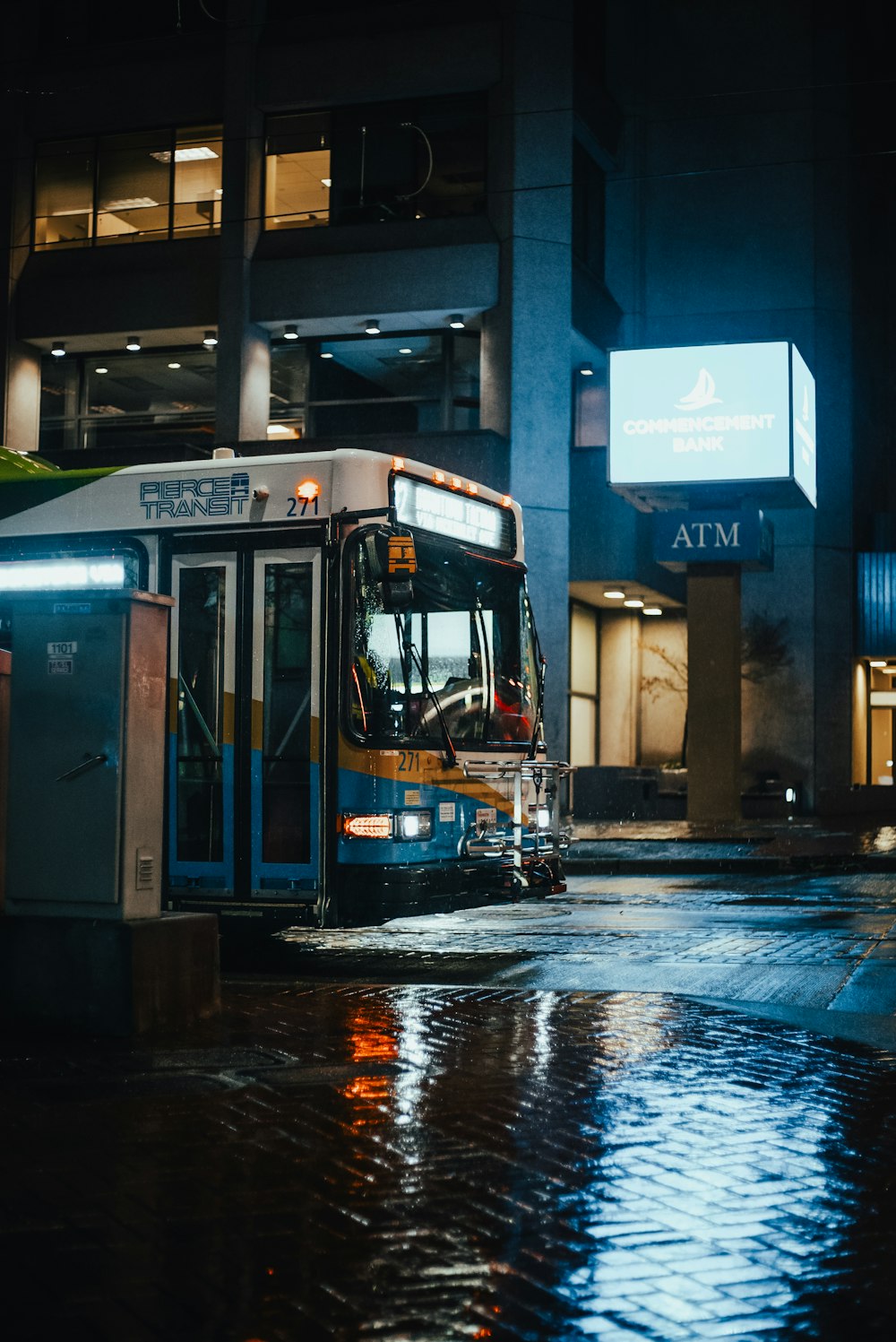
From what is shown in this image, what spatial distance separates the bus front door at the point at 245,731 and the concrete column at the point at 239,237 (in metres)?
18.4

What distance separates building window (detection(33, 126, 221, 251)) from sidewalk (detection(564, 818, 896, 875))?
14.5 m

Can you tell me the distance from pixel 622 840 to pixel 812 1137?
1877 centimetres

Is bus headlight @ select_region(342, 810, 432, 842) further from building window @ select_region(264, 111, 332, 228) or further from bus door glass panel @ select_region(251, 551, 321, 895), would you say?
building window @ select_region(264, 111, 332, 228)

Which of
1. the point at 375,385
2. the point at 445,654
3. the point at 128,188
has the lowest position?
the point at 445,654

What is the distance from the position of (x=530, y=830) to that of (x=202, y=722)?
276cm

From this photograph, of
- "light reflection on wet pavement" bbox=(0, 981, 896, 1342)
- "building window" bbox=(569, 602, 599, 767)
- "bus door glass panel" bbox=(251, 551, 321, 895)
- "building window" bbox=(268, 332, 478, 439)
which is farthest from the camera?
"building window" bbox=(569, 602, 599, 767)

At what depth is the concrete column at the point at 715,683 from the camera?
28.5m

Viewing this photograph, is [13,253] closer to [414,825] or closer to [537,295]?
[537,295]

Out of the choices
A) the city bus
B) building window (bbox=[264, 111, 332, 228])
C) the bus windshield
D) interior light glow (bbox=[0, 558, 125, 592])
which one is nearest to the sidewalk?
the bus windshield

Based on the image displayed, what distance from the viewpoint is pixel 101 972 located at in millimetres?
8281

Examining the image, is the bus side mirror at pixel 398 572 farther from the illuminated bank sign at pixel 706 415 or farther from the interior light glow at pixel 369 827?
the illuminated bank sign at pixel 706 415

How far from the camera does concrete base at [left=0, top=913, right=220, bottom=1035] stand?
823 cm

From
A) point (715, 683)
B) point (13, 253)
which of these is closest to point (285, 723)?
point (715, 683)

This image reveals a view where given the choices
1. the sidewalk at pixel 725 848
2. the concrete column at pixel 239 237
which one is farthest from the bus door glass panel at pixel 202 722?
the concrete column at pixel 239 237
